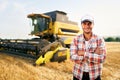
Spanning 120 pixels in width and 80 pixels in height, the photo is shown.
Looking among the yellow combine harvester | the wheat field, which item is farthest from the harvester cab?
the wheat field

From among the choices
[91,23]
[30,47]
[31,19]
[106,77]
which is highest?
[31,19]

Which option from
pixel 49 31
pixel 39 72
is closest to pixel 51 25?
pixel 49 31

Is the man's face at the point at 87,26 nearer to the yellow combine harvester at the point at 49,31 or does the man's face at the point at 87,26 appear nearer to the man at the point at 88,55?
the man at the point at 88,55

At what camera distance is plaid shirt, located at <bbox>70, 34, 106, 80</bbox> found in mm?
2480

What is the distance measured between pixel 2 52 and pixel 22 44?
2.57m

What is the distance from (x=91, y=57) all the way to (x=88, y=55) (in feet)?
0.15

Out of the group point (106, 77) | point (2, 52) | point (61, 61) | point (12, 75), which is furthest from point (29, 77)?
point (2, 52)

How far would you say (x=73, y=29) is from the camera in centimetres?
1386

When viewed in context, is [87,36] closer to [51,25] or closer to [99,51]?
[99,51]

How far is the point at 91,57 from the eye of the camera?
2463 mm

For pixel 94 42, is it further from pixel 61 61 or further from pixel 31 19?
pixel 31 19

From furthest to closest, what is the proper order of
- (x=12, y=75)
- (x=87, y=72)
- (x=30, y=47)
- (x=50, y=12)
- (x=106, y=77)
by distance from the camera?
(x=50, y=12) → (x=30, y=47) → (x=106, y=77) → (x=12, y=75) → (x=87, y=72)

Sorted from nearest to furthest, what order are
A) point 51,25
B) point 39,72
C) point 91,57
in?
point 91,57 → point 39,72 → point 51,25

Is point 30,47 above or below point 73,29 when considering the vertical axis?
below
